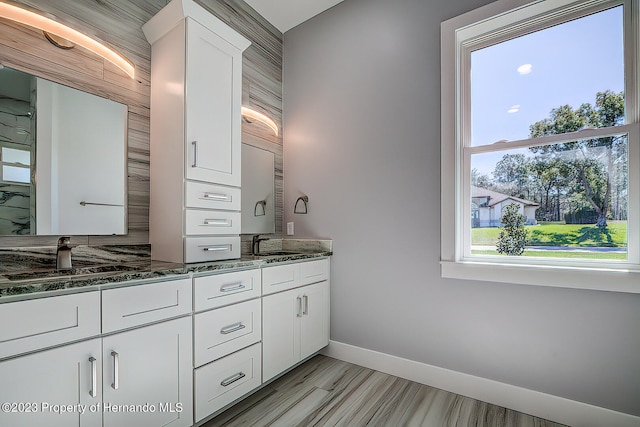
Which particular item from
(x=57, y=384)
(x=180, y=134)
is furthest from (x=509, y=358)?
(x=180, y=134)

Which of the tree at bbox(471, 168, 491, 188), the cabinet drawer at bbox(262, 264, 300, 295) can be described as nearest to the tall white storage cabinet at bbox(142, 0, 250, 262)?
the cabinet drawer at bbox(262, 264, 300, 295)

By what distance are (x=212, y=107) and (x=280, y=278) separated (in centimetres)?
119

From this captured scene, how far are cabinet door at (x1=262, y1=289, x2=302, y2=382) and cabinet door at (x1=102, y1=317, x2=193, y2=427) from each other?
1.72 ft

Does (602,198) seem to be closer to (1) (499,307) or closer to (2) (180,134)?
(1) (499,307)

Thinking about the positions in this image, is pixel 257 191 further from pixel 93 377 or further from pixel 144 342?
pixel 93 377

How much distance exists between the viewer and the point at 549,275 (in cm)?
172

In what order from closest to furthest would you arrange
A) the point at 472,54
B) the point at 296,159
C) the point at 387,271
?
the point at 472,54 < the point at 387,271 < the point at 296,159

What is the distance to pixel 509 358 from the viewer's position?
183 cm

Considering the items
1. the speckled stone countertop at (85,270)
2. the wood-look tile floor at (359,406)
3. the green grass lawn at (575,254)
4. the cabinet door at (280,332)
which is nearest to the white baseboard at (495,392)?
the wood-look tile floor at (359,406)

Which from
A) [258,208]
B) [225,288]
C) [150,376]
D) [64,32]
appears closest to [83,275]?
[150,376]

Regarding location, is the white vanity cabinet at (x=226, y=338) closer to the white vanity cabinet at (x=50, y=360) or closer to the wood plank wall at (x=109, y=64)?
the white vanity cabinet at (x=50, y=360)

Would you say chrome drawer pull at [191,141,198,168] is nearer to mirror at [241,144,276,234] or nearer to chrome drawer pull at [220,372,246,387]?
mirror at [241,144,276,234]

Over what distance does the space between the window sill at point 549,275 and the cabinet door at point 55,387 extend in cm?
194

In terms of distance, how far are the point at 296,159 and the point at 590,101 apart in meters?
2.08
